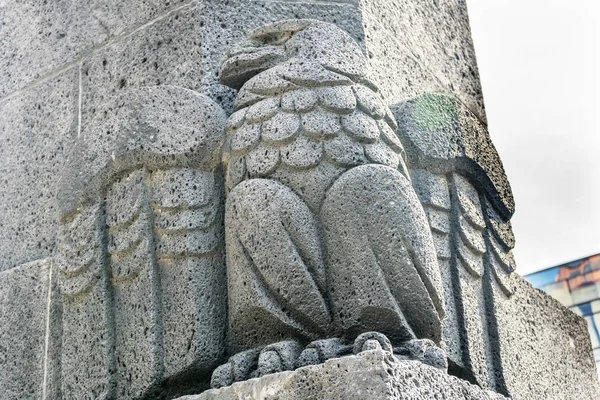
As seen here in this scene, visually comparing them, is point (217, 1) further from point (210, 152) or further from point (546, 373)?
point (546, 373)

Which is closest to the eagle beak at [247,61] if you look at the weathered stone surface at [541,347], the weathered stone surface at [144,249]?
the weathered stone surface at [144,249]

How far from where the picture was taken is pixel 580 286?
17.6 ft

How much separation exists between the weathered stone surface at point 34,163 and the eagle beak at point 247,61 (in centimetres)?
54

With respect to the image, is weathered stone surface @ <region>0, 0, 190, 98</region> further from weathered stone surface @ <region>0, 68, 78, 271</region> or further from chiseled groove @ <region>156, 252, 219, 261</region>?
chiseled groove @ <region>156, 252, 219, 261</region>

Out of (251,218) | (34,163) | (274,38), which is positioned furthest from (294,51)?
(34,163)

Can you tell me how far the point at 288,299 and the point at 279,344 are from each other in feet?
0.31

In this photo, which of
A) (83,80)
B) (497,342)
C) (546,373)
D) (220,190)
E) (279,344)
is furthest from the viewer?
(546,373)

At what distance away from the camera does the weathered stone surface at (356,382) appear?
1.57 metres

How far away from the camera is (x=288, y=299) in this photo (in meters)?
1.83

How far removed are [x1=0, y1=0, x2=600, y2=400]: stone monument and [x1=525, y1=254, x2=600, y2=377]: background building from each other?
2.73 meters

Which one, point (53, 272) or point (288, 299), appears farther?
point (53, 272)

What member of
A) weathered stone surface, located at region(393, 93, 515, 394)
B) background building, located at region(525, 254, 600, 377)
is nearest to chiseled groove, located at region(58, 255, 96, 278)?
weathered stone surface, located at region(393, 93, 515, 394)

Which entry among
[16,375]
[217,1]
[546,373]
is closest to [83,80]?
[217,1]

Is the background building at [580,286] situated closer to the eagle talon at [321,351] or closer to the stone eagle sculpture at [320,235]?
the stone eagle sculpture at [320,235]
